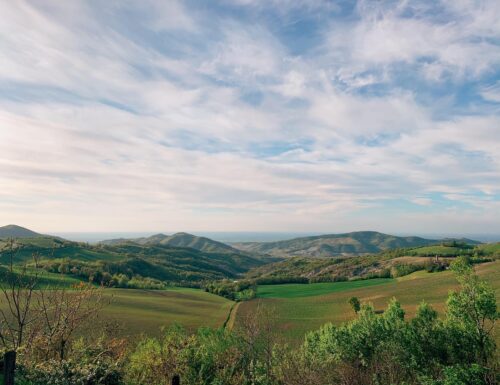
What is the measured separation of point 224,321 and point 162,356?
68879 mm

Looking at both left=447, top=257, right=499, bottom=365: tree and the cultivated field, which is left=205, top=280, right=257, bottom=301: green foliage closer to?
the cultivated field

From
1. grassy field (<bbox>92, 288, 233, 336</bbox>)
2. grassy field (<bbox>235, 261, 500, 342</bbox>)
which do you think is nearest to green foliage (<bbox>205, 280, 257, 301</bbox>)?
grassy field (<bbox>235, 261, 500, 342</bbox>)

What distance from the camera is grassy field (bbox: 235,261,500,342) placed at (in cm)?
9531

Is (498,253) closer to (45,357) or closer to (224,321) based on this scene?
(224,321)

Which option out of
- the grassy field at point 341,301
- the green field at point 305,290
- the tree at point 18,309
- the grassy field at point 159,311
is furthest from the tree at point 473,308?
the green field at point 305,290

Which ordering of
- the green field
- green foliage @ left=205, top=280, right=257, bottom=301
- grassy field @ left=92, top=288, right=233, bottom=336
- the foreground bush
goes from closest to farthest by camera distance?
the foreground bush < grassy field @ left=92, top=288, right=233, bottom=336 < the green field < green foliage @ left=205, top=280, right=257, bottom=301

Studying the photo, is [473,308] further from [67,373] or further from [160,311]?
[160,311]

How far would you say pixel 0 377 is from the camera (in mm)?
24797

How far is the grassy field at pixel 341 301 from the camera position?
9531cm

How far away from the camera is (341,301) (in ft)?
409

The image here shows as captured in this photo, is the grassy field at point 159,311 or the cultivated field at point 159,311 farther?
the grassy field at point 159,311

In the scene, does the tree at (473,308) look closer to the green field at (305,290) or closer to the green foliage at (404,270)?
the green field at (305,290)

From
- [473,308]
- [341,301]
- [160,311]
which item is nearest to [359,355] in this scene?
[473,308]

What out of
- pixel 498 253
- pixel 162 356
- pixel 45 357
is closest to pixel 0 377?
pixel 45 357
